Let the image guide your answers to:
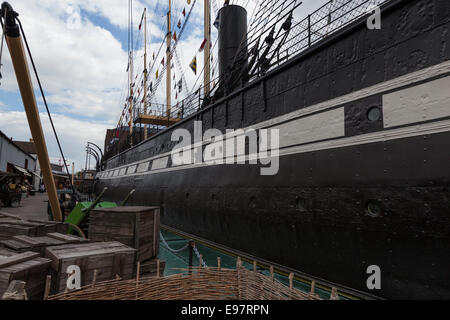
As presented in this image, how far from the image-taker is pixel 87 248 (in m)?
3.57

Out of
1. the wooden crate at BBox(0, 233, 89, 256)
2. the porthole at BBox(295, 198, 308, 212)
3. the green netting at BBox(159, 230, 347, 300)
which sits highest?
the porthole at BBox(295, 198, 308, 212)

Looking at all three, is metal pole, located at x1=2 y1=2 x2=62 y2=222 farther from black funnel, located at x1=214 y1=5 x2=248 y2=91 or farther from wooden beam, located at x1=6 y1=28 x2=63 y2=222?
black funnel, located at x1=214 y1=5 x2=248 y2=91

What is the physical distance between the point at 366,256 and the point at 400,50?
3.02 m

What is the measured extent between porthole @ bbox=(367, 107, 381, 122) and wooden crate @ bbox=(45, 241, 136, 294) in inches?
159

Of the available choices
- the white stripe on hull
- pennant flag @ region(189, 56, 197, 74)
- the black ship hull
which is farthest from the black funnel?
the white stripe on hull

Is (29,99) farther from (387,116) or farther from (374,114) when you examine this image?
(387,116)

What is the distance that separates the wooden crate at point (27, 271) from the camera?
2656 mm

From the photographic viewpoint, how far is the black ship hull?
3.29m

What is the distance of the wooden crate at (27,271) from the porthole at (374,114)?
484cm

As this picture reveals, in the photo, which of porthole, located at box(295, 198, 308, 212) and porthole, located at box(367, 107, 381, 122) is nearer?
porthole, located at box(367, 107, 381, 122)

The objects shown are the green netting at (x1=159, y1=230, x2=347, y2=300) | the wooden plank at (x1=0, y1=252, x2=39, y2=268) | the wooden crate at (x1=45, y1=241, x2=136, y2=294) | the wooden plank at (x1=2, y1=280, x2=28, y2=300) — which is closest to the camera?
the wooden plank at (x1=2, y1=280, x2=28, y2=300)

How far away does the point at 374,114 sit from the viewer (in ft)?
13.1
